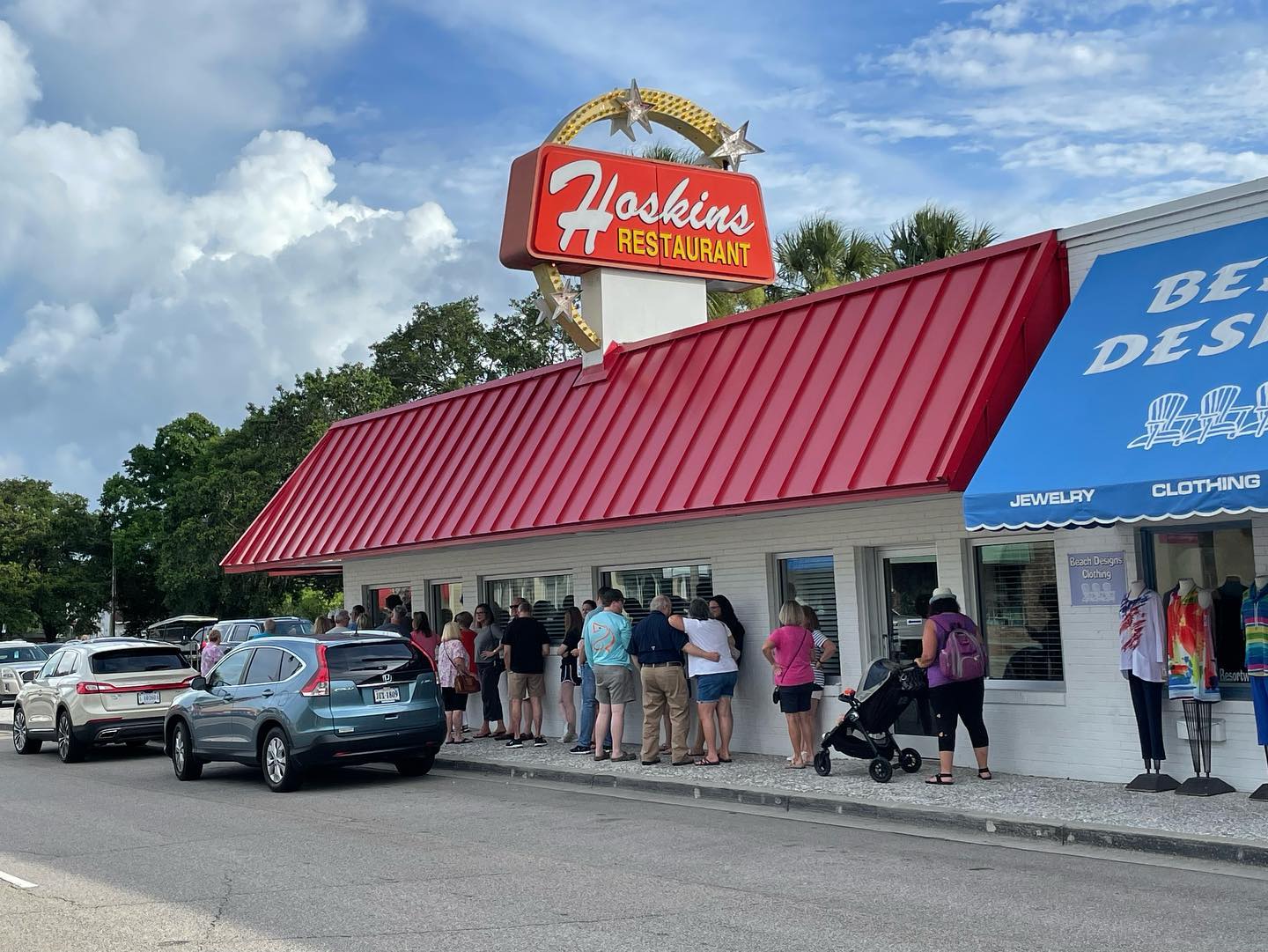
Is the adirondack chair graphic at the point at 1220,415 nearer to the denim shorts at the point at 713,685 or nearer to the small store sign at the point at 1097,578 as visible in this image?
the small store sign at the point at 1097,578

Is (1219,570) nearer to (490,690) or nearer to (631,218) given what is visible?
(490,690)

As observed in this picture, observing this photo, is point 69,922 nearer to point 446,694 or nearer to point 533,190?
point 446,694

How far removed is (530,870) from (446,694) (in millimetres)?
8878

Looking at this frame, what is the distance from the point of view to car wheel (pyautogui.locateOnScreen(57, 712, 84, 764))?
63.5 feet

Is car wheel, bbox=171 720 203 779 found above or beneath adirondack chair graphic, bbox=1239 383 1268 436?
beneath

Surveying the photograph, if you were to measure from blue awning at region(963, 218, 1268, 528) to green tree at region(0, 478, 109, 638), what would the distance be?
67.9 meters

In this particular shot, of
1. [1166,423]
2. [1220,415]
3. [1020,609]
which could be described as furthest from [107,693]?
[1220,415]

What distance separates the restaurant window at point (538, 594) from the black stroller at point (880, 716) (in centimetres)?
596

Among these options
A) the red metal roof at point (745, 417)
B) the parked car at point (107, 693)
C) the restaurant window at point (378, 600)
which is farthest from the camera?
the restaurant window at point (378, 600)

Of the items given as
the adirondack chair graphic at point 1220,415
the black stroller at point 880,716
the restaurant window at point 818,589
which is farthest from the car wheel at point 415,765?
the adirondack chair graphic at point 1220,415

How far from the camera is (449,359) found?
51281 mm

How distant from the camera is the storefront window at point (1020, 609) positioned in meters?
12.7

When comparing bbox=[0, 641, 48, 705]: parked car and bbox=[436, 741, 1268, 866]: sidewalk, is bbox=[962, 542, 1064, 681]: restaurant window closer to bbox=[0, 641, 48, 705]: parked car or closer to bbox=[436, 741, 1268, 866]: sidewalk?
bbox=[436, 741, 1268, 866]: sidewalk

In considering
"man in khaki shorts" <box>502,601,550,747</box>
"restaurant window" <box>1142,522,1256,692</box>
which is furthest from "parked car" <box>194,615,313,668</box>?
"restaurant window" <box>1142,522,1256,692</box>
